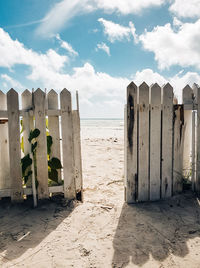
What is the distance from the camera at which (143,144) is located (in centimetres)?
323

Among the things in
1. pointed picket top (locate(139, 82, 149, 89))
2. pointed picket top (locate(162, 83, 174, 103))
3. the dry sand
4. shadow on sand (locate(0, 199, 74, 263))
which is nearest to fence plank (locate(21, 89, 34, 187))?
shadow on sand (locate(0, 199, 74, 263))

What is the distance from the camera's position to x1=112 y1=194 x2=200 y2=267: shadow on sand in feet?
6.84

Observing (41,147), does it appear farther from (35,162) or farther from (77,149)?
(77,149)

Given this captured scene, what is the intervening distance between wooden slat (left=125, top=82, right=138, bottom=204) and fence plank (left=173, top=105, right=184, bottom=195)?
72 cm

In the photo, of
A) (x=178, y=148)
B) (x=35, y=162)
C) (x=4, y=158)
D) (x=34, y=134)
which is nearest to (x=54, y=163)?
(x=35, y=162)

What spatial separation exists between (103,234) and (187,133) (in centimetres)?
222

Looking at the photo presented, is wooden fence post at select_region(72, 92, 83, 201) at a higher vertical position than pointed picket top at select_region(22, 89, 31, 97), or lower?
lower

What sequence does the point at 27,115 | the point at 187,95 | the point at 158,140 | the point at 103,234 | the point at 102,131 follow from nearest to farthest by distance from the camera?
the point at 103,234 → the point at 27,115 → the point at 158,140 → the point at 187,95 → the point at 102,131

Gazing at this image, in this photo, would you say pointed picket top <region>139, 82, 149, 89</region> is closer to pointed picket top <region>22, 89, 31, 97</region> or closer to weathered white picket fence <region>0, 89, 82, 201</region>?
weathered white picket fence <region>0, 89, 82, 201</region>

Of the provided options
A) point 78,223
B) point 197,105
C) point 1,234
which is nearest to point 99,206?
point 78,223

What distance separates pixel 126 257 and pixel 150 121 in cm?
198

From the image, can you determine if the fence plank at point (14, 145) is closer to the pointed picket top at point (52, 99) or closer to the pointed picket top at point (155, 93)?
the pointed picket top at point (52, 99)

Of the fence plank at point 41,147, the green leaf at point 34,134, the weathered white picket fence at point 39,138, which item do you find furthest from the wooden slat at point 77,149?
the green leaf at point 34,134

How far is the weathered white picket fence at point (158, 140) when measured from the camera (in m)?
3.17
